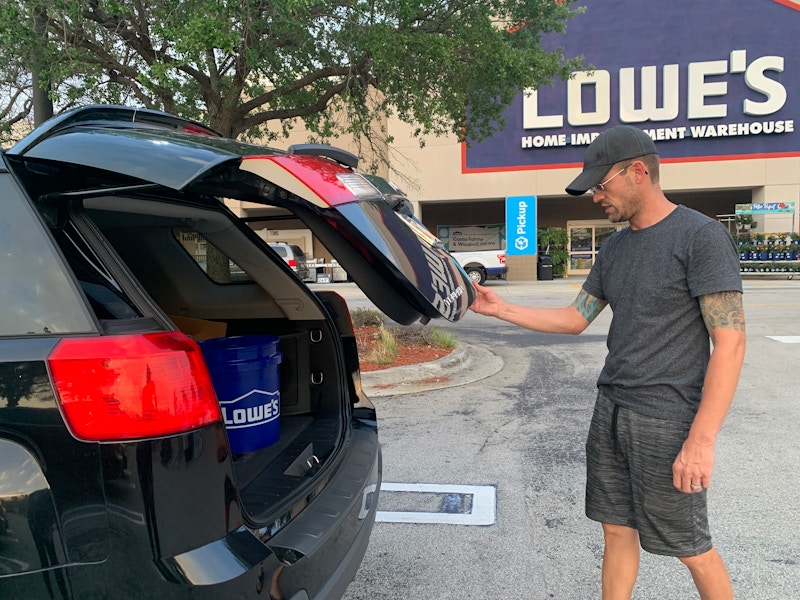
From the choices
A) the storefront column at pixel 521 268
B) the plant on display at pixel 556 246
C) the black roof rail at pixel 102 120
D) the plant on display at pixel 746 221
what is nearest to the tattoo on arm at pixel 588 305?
the black roof rail at pixel 102 120

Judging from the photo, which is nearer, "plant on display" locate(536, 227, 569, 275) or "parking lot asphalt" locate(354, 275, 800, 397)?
"parking lot asphalt" locate(354, 275, 800, 397)

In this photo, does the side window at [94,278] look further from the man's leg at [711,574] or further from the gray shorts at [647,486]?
the man's leg at [711,574]

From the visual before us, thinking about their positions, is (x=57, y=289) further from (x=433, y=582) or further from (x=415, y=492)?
(x=415, y=492)

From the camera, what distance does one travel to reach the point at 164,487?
136 cm

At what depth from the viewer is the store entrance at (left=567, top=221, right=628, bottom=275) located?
1079 inches

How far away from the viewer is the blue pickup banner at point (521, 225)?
23000 millimetres

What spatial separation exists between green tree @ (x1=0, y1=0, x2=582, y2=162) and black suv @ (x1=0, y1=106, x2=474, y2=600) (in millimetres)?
4890

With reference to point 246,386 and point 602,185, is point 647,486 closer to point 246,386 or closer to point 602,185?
point 602,185

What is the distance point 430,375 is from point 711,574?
465cm

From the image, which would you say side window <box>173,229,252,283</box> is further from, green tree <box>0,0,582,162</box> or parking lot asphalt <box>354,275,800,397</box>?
green tree <box>0,0,582,162</box>

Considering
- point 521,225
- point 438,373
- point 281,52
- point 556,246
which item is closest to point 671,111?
point 521,225

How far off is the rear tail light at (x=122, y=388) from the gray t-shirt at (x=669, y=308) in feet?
4.87

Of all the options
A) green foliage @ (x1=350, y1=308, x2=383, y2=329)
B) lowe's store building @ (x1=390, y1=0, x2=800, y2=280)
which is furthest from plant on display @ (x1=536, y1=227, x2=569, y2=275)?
green foliage @ (x1=350, y1=308, x2=383, y2=329)

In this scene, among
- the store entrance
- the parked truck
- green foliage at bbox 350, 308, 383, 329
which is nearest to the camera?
green foliage at bbox 350, 308, 383, 329
